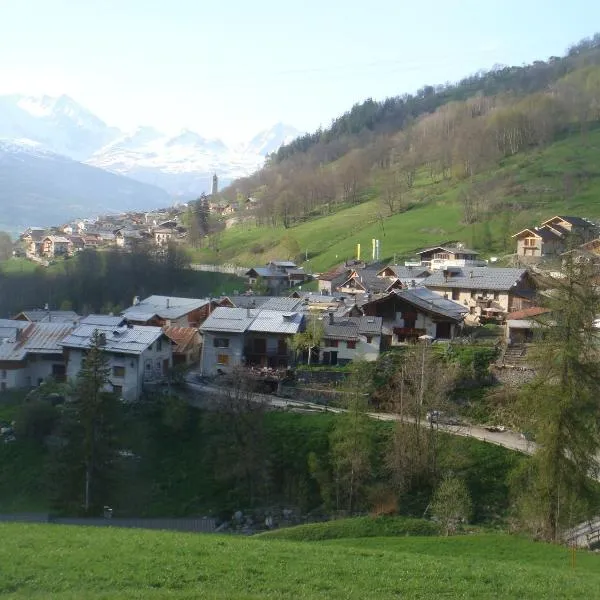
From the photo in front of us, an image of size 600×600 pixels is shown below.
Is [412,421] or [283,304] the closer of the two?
[412,421]

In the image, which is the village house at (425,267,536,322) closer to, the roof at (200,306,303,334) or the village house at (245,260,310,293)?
the roof at (200,306,303,334)

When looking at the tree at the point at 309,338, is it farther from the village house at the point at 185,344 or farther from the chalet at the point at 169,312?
the chalet at the point at 169,312

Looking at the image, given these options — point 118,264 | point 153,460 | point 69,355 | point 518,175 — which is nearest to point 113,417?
point 153,460

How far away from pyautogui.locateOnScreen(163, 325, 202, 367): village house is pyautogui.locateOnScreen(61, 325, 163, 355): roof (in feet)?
9.71

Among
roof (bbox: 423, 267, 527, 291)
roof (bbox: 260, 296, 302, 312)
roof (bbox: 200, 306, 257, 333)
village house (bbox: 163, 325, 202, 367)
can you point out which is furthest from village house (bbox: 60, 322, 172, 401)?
roof (bbox: 423, 267, 527, 291)

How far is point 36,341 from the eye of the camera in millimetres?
43031

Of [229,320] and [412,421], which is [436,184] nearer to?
[229,320]

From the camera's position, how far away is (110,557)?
14.9 m

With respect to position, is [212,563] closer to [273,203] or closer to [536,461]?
[536,461]

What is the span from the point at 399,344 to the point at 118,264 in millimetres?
42184

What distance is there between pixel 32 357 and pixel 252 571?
32.6 m

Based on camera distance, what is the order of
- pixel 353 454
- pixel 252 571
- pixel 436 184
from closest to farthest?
pixel 252 571 → pixel 353 454 → pixel 436 184

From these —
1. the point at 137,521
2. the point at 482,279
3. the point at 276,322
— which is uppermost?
the point at 482,279

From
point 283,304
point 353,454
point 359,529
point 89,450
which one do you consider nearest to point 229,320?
point 283,304
